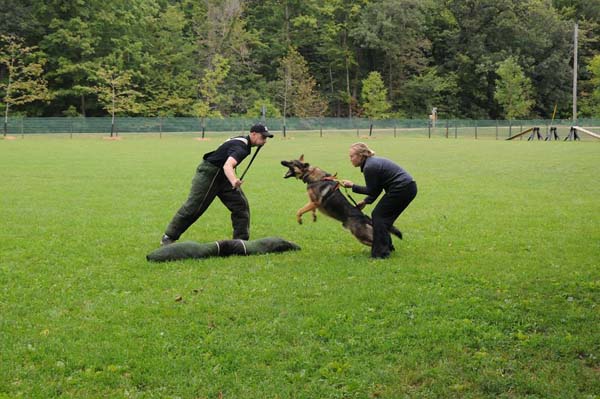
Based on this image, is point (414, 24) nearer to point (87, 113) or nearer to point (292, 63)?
point (292, 63)

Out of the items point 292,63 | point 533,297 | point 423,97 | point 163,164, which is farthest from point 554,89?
point 533,297

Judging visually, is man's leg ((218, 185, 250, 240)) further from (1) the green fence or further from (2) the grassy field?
(1) the green fence

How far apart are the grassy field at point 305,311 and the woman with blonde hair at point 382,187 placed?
15.0 inches

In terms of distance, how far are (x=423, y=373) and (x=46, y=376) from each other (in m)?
2.82

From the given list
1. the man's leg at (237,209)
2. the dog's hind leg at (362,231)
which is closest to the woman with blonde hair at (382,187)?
the dog's hind leg at (362,231)

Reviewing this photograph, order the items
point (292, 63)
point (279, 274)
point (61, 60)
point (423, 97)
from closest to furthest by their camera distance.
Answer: point (279, 274), point (61, 60), point (292, 63), point (423, 97)

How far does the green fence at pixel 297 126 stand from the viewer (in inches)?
2108

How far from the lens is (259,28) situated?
3226 inches

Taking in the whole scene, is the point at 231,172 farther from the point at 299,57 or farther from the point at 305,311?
the point at 299,57

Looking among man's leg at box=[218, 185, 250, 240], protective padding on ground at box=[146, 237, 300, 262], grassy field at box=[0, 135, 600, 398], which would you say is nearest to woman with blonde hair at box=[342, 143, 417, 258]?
grassy field at box=[0, 135, 600, 398]

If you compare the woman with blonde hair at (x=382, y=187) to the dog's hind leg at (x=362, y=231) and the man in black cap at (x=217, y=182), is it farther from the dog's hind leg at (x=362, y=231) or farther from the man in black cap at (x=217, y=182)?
the man in black cap at (x=217, y=182)

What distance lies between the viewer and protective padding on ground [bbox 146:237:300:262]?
802 cm

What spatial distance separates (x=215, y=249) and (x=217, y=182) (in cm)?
102

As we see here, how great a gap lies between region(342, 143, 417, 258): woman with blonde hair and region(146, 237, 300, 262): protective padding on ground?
1338mm
